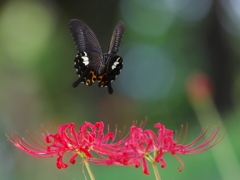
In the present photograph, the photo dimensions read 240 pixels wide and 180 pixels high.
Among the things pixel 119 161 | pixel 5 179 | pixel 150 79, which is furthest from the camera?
pixel 150 79

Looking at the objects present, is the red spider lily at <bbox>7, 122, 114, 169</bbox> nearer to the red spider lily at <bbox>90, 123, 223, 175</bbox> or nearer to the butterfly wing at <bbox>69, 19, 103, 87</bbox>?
the red spider lily at <bbox>90, 123, 223, 175</bbox>

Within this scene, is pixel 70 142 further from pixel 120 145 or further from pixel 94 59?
pixel 94 59

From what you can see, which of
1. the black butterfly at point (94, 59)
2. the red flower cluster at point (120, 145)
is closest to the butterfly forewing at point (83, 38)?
the black butterfly at point (94, 59)

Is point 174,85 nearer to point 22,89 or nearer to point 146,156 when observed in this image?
point 22,89

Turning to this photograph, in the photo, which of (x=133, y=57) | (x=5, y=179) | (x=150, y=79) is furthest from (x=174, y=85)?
(x=5, y=179)

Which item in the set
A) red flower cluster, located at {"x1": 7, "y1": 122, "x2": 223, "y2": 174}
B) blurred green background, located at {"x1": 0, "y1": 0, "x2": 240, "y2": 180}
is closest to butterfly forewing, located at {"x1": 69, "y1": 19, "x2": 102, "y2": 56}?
red flower cluster, located at {"x1": 7, "y1": 122, "x2": 223, "y2": 174}
